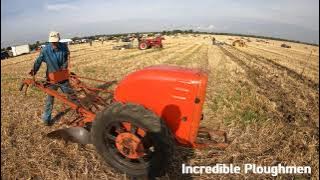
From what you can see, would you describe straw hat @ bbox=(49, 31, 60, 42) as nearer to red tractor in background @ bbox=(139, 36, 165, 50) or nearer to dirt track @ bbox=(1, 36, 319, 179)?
dirt track @ bbox=(1, 36, 319, 179)

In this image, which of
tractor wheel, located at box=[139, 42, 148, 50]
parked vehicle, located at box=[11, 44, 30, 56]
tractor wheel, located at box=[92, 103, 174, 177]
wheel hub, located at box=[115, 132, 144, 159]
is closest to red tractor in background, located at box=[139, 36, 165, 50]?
tractor wheel, located at box=[139, 42, 148, 50]

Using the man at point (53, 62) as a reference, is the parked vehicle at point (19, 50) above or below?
below

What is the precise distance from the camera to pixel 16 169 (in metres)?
4.91

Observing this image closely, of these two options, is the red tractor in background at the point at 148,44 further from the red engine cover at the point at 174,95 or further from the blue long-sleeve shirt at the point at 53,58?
the red engine cover at the point at 174,95

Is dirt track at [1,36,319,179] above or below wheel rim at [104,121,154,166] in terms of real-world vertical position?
below

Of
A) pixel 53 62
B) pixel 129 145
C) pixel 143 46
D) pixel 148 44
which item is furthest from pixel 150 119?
pixel 148 44

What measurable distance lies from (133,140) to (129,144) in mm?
98

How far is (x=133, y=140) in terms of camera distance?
14.8ft

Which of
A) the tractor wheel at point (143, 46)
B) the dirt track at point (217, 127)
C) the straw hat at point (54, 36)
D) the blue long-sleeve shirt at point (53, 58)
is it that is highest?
the straw hat at point (54, 36)

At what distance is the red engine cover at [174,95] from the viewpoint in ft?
14.9

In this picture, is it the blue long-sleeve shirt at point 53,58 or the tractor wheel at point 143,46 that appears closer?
the blue long-sleeve shirt at point 53,58

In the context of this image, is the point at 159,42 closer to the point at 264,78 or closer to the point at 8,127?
the point at 264,78

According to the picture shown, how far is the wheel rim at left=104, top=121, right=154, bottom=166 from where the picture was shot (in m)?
4.54

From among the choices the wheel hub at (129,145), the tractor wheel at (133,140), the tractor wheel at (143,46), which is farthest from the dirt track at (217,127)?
the tractor wheel at (143,46)
